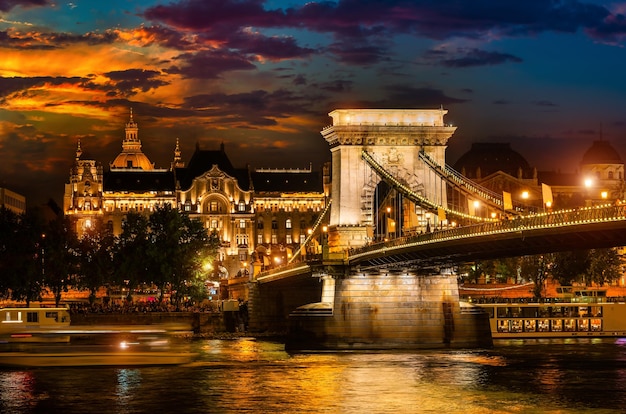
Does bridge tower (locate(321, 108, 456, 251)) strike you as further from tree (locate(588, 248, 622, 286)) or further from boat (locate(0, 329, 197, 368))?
tree (locate(588, 248, 622, 286))

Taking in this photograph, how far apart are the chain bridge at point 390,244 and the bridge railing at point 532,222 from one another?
0.46 metres

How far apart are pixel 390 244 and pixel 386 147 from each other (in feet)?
40.9

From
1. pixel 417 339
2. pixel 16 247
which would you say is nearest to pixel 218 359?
pixel 417 339

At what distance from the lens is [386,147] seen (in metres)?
93.0

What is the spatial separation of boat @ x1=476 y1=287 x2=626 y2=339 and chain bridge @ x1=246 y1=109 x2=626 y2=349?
389 inches

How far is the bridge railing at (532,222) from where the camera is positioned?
61156 mm

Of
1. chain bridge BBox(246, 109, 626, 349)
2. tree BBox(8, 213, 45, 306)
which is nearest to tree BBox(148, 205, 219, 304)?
tree BBox(8, 213, 45, 306)

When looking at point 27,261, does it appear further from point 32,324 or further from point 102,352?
point 102,352

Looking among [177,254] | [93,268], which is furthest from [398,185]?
[93,268]

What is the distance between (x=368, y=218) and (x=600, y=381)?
2575 centimetres

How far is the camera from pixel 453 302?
89625mm

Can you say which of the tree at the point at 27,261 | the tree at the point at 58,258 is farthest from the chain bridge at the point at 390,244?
the tree at the point at 58,258

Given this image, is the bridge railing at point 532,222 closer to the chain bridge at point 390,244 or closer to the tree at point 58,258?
the chain bridge at point 390,244

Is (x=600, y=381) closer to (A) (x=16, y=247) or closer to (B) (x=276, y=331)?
(B) (x=276, y=331)
